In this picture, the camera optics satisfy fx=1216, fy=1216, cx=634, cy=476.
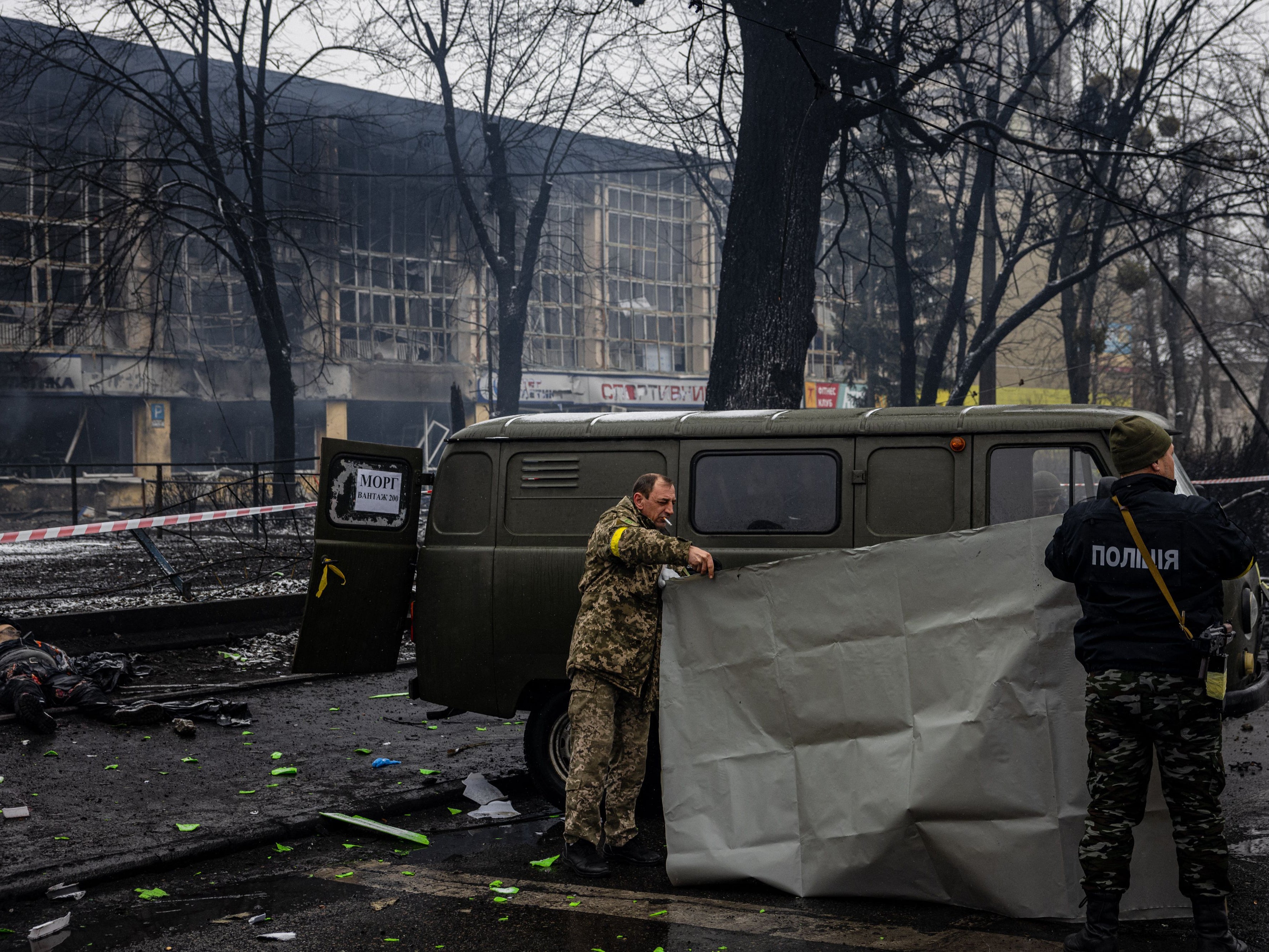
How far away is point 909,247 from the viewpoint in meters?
39.8

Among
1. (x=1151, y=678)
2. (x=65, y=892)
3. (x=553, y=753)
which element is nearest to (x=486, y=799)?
(x=553, y=753)

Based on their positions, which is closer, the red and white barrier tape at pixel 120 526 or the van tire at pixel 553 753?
the van tire at pixel 553 753

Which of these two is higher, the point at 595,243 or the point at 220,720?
the point at 595,243

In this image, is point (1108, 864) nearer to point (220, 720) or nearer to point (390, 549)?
point (390, 549)

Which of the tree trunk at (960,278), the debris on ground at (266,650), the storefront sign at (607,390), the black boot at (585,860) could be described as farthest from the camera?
the storefront sign at (607,390)

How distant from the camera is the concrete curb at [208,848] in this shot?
5.05 m

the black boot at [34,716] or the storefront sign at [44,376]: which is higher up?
the storefront sign at [44,376]

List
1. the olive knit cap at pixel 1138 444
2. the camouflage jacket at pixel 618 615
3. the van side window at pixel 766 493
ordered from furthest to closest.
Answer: the van side window at pixel 766 493 < the camouflage jacket at pixel 618 615 < the olive knit cap at pixel 1138 444

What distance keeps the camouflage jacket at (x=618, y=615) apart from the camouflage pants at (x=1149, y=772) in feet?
6.19

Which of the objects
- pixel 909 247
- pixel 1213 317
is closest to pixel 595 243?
pixel 909 247

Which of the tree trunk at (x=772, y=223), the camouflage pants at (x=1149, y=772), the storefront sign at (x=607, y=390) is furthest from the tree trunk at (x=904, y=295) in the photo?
the storefront sign at (x=607, y=390)

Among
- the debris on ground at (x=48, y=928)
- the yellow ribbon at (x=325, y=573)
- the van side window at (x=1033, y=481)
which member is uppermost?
the van side window at (x=1033, y=481)

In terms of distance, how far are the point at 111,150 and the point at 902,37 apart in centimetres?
1579

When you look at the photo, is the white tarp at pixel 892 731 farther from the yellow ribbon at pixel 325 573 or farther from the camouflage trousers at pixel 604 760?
the yellow ribbon at pixel 325 573
